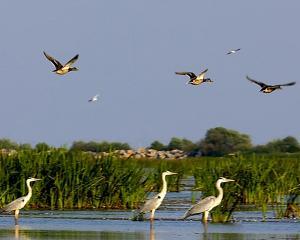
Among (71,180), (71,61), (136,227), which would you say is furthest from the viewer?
(71,180)

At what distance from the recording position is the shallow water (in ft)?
79.8

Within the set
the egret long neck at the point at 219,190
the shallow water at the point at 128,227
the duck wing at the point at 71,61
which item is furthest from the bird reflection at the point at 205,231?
the duck wing at the point at 71,61

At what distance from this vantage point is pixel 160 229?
2598 centimetres

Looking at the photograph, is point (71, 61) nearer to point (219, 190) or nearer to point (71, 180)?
point (71, 180)

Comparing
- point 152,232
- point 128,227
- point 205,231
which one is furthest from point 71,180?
point 205,231

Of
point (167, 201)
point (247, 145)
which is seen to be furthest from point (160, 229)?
point (247, 145)

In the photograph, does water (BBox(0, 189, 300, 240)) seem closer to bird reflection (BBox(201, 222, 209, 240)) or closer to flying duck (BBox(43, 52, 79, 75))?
→ bird reflection (BBox(201, 222, 209, 240))

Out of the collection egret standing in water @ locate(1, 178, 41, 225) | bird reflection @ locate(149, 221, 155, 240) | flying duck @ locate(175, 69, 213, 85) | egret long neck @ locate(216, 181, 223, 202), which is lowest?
bird reflection @ locate(149, 221, 155, 240)

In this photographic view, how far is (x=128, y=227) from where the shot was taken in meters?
26.3

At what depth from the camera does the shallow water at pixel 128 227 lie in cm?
2431

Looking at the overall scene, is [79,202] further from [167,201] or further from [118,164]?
[167,201]

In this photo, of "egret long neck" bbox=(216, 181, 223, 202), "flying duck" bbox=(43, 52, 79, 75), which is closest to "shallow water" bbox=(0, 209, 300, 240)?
"egret long neck" bbox=(216, 181, 223, 202)

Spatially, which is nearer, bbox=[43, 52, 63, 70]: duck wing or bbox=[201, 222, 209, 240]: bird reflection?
bbox=[201, 222, 209, 240]: bird reflection

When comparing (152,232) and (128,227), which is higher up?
(128,227)
